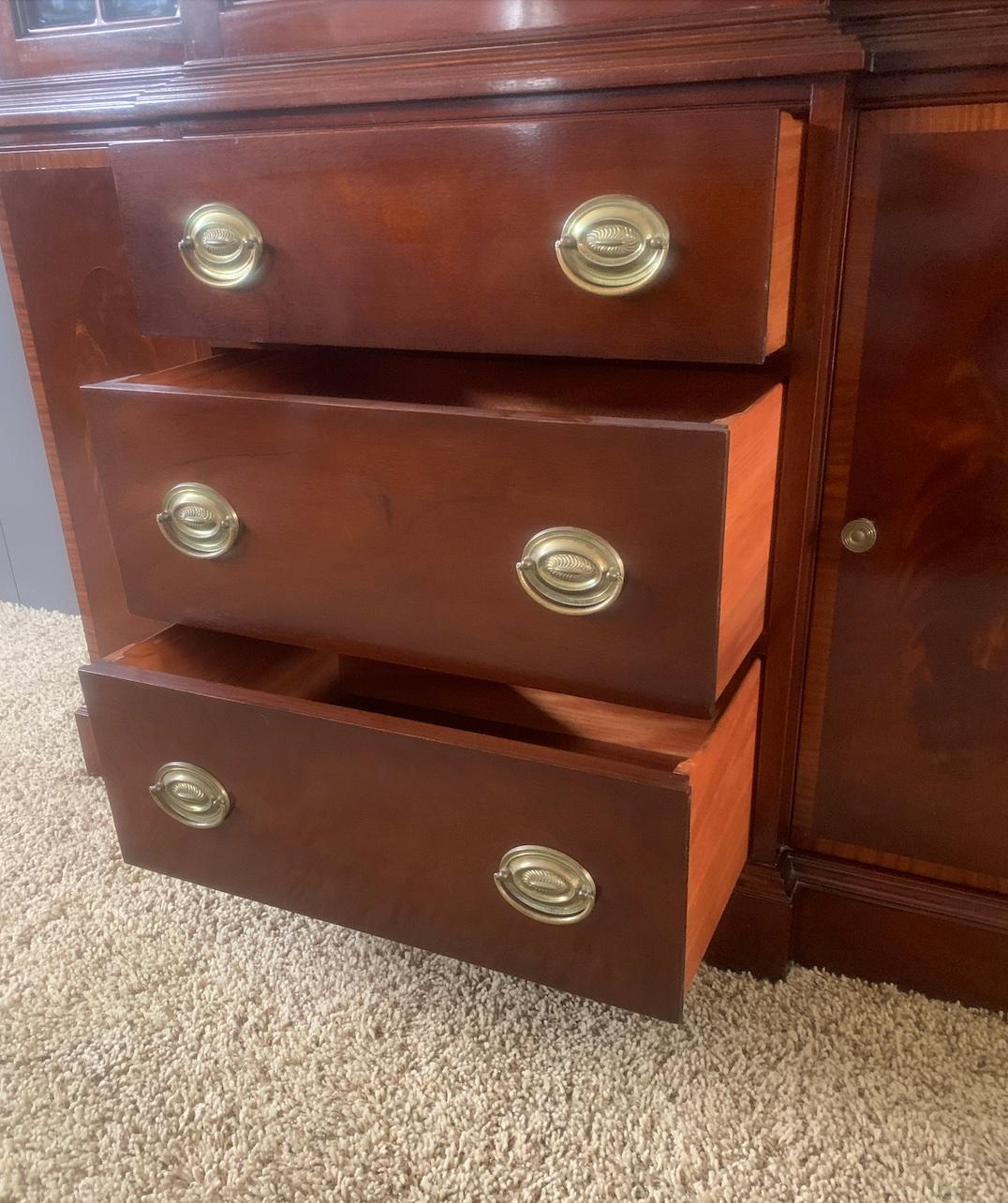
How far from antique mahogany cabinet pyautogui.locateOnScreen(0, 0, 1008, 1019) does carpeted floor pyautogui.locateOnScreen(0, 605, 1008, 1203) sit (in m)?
0.11

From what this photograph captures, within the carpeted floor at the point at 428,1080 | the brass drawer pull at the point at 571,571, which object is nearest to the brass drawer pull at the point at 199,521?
the brass drawer pull at the point at 571,571

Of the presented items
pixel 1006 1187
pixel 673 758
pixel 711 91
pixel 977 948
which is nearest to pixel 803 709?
pixel 673 758

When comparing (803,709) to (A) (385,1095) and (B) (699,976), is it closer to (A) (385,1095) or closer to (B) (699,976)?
(B) (699,976)

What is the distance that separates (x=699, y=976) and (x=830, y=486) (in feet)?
1.51

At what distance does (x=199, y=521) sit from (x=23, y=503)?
3.29 feet

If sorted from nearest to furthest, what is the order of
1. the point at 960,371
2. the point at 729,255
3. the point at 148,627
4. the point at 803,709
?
the point at 729,255 → the point at 960,371 → the point at 803,709 → the point at 148,627

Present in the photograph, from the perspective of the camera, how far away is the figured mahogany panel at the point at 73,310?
966 millimetres

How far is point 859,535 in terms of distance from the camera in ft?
2.61

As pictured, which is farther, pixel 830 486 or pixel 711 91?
pixel 830 486

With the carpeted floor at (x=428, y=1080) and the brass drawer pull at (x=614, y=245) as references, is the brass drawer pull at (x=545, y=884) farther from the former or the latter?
the brass drawer pull at (x=614, y=245)

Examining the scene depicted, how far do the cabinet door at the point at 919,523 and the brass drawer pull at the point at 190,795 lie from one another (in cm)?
49

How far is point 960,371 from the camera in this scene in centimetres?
73

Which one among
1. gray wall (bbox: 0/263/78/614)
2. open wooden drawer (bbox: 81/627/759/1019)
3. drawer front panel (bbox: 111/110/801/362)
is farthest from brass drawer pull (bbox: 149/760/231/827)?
gray wall (bbox: 0/263/78/614)

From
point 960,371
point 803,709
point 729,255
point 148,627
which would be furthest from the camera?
point 148,627
